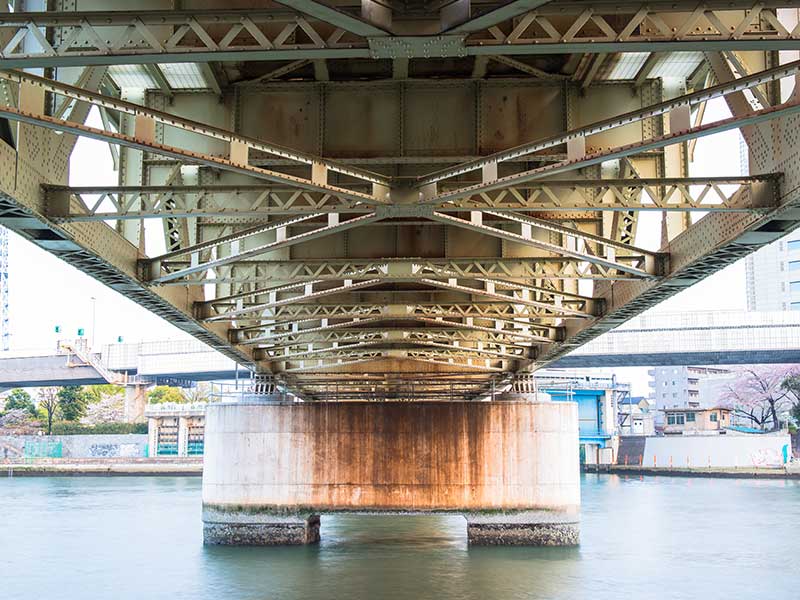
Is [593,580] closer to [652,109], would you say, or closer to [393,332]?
[393,332]

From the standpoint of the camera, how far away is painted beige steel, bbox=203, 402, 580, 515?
44.9 meters

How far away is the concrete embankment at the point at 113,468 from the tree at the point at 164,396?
112ft

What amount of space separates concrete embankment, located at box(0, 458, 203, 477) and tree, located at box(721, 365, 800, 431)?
245ft

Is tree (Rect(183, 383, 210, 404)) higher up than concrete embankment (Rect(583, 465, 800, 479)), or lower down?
higher up

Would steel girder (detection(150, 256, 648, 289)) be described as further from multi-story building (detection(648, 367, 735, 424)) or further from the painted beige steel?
multi-story building (detection(648, 367, 735, 424))

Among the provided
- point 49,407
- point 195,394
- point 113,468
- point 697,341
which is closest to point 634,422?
point 697,341

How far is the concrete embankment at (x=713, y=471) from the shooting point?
96.4 m

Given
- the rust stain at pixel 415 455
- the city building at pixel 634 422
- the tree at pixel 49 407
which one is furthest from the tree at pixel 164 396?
the rust stain at pixel 415 455

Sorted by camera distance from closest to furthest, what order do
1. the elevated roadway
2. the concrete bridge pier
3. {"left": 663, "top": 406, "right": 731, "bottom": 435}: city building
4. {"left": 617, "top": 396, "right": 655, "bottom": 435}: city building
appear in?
1. the concrete bridge pier
2. the elevated roadway
3. {"left": 663, "top": 406, "right": 731, "bottom": 435}: city building
4. {"left": 617, "top": 396, "right": 655, "bottom": 435}: city building

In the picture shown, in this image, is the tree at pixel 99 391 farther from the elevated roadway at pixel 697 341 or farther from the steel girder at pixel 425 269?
the steel girder at pixel 425 269

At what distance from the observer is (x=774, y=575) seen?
3612 centimetres

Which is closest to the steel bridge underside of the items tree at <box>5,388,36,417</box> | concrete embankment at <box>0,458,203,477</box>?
concrete embankment at <box>0,458,203,477</box>

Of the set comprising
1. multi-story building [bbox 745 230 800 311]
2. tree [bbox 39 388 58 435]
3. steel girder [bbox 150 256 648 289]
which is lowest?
tree [bbox 39 388 58 435]

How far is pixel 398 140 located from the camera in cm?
1805
